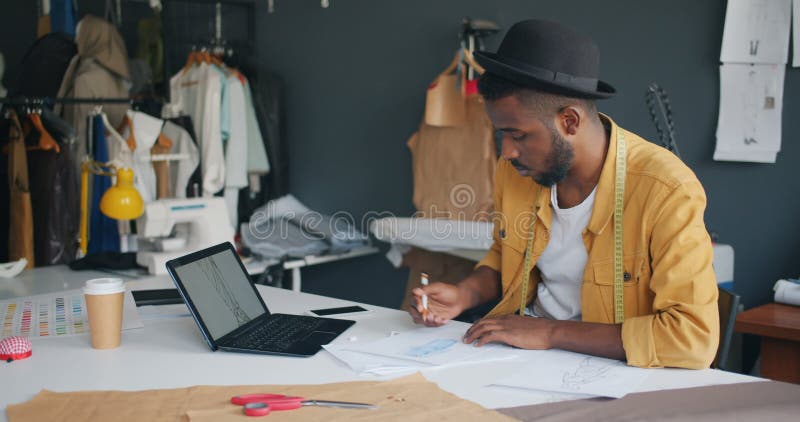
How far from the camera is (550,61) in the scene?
66.1 inches

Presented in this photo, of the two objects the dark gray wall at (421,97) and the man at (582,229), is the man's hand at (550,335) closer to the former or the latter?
the man at (582,229)

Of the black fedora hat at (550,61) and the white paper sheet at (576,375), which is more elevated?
the black fedora hat at (550,61)

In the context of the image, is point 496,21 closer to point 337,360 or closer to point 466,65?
point 466,65

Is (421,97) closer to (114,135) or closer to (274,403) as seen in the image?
(114,135)

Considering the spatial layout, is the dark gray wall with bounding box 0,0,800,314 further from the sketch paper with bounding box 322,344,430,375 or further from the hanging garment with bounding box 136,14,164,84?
the sketch paper with bounding box 322,344,430,375

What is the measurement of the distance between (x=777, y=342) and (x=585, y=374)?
1306 mm

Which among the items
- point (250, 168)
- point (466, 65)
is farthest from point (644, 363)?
point (250, 168)

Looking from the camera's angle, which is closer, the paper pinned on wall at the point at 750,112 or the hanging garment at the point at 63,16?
the paper pinned on wall at the point at 750,112

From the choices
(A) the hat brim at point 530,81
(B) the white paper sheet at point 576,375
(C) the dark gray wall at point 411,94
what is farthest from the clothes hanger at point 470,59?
(B) the white paper sheet at point 576,375

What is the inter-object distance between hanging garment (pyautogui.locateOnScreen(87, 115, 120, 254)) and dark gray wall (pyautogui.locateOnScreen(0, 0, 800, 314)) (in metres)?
1.29

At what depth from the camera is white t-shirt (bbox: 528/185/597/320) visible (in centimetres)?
187

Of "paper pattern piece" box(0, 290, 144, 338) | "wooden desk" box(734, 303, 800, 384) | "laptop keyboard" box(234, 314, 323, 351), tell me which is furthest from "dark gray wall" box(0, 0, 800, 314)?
"paper pattern piece" box(0, 290, 144, 338)

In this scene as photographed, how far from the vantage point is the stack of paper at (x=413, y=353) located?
152 centimetres

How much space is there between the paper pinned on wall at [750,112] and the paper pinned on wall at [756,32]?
4cm
